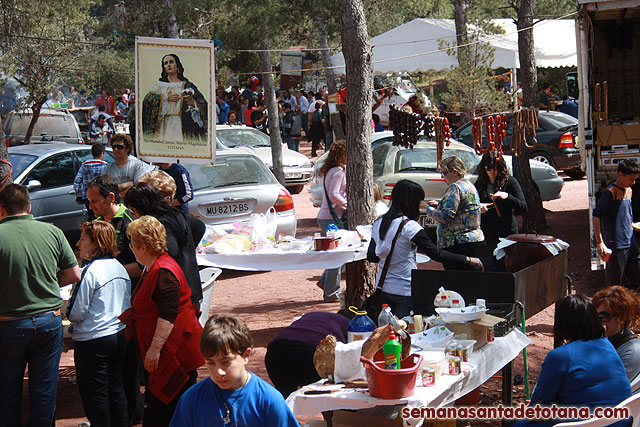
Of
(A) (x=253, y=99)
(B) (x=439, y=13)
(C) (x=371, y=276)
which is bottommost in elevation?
(C) (x=371, y=276)

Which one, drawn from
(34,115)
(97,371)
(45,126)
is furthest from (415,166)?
(45,126)

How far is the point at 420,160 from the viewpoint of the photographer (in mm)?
13469

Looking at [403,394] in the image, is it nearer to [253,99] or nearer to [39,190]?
[39,190]

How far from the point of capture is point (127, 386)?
19.5ft

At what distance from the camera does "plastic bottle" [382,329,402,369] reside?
4215 mm

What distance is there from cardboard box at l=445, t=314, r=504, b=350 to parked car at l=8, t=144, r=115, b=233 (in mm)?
9325

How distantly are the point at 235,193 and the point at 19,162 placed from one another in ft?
15.5

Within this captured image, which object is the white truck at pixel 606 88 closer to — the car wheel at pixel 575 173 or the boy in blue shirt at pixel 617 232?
the boy in blue shirt at pixel 617 232

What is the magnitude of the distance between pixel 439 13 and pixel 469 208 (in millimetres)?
36427

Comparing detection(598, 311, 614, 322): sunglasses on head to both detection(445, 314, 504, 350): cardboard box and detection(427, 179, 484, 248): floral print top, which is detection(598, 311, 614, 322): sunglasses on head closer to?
detection(445, 314, 504, 350): cardboard box

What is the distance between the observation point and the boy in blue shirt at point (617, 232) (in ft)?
27.0

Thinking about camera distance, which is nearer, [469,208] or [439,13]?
[469,208]

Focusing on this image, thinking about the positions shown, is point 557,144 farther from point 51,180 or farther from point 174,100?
point 174,100

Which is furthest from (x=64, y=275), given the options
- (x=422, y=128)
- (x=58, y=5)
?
(x=58, y=5)
